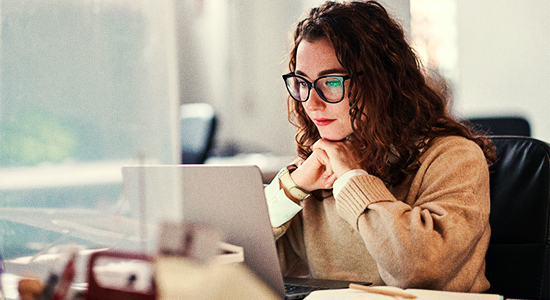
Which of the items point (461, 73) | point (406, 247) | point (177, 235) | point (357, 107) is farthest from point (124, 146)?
point (461, 73)

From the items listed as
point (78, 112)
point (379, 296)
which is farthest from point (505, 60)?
point (78, 112)

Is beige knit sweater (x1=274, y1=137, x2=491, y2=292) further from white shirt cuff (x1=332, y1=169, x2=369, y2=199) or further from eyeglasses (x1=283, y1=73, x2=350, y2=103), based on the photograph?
eyeglasses (x1=283, y1=73, x2=350, y2=103)

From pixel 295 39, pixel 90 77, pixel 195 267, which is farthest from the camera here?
pixel 295 39

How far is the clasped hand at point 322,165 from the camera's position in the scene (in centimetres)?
109

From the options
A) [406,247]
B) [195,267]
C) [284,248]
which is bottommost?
[284,248]

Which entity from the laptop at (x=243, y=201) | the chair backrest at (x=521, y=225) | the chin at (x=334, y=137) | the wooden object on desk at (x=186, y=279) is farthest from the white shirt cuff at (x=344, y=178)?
the wooden object on desk at (x=186, y=279)

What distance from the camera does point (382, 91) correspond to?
107 cm

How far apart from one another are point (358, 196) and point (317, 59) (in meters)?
0.33

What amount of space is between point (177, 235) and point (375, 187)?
0.64m

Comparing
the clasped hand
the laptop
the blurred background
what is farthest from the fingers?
the blurred background

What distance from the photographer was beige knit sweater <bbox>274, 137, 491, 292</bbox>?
873 mm

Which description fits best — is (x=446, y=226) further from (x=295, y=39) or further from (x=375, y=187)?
(x=295, y=39)

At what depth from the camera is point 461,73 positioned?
10.4 feet

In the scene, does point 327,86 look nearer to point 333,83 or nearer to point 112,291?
point 333,83
